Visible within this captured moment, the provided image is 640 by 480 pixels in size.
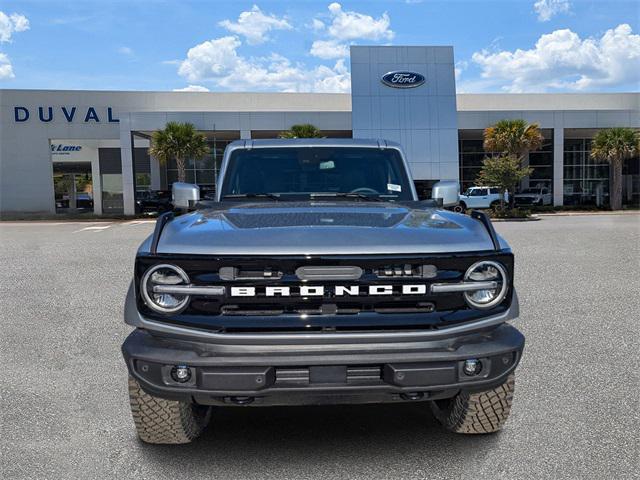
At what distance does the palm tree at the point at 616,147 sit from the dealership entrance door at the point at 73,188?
121 ft

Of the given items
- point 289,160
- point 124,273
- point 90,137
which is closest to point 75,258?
point 124,273

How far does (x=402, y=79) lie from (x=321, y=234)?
3222 centimetres

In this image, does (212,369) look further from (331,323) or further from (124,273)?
(124,273)

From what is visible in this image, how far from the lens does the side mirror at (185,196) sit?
4.02 meters

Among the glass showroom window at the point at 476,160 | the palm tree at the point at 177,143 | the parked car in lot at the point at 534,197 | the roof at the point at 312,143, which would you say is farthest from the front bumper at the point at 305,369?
the glass showroom window at the point at 476,160

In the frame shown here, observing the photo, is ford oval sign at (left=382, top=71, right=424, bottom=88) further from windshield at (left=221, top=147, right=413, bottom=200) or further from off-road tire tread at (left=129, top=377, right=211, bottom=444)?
off-road tire tread at (left=129, top=377, right=211, bottom=444)

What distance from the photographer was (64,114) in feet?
122

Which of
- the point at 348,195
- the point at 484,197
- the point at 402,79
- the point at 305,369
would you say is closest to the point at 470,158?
the point at 484,197

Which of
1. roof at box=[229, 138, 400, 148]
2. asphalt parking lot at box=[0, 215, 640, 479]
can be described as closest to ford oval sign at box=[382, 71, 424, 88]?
asphalt parking lot at box=[0, 215, 640, 479]

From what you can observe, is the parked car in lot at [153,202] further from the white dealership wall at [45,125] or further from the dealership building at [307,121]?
the white dealership wall at [45,125]

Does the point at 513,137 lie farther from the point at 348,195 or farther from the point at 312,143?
the point at 348,195

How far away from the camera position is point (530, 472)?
2.99 m

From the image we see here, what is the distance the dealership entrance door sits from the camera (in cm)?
4578

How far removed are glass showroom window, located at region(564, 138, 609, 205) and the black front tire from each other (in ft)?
138
